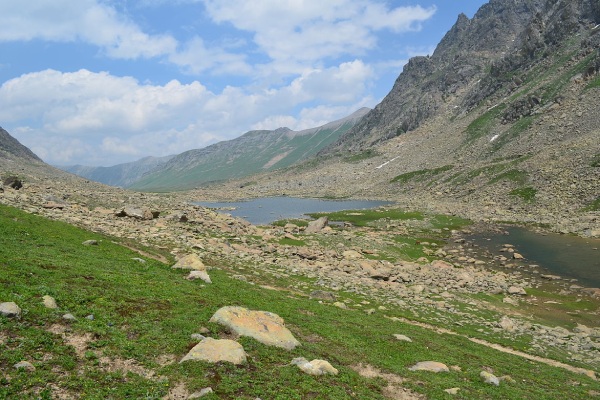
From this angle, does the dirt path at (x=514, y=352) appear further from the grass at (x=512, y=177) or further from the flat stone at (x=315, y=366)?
the grass at (x=512, y=177)

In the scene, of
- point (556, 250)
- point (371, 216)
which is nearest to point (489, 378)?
point (556, 250)

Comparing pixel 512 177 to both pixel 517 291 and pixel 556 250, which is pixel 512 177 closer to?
pixel 556 250

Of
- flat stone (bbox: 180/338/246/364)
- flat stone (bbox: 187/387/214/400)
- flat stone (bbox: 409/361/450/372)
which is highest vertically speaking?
flat stone (bbox: 180/338/246/364)

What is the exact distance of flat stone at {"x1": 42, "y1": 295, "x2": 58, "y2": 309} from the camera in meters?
17.9

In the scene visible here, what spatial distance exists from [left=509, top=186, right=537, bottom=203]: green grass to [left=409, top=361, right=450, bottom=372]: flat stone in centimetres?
9804

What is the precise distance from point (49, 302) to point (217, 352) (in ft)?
28.0

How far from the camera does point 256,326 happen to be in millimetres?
20062

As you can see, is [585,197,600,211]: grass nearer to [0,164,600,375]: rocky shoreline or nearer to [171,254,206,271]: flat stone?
[0,164,600,375]: rocky shoreline

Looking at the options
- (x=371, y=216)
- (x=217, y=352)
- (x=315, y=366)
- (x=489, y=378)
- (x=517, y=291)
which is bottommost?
(x=517, y=291)

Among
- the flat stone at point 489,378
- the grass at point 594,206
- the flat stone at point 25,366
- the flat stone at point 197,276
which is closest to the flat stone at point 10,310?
the flat stone at point 25,366

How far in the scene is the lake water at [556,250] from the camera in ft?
177

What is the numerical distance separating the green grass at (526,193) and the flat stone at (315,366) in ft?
343

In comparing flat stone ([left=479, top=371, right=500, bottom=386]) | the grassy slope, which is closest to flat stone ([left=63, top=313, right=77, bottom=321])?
the grassy slope

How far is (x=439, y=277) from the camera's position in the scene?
48.6m
